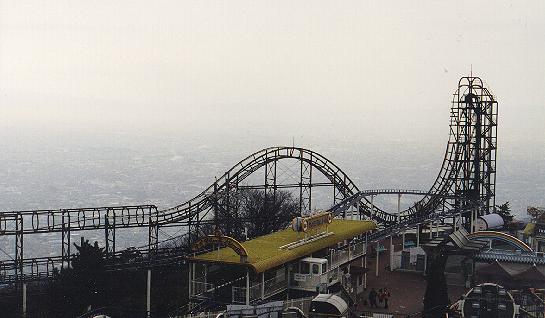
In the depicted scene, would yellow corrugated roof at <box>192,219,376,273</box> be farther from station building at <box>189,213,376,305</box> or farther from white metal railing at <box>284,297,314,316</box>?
white metal railing at <box>284,297,314,316</box>

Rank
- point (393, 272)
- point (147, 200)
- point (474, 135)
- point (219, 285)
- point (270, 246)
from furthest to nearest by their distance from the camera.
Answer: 1. point (147, 200)
2. point (474, 135)
3. point (393, 272)
4. point (270, 246)
5. point (219, 285)

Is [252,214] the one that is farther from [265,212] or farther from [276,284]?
[276,284]

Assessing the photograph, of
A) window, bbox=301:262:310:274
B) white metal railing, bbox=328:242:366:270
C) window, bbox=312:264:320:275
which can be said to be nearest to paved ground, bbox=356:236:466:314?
white metal railing, bbox=328:242:366:270

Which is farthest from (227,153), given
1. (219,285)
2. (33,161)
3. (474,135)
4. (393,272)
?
(219,285)

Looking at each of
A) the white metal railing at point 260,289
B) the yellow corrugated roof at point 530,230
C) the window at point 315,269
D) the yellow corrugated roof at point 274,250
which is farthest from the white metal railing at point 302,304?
the yellow corrugated roof at point 530,230

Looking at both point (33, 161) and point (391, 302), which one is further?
point (33, 161)

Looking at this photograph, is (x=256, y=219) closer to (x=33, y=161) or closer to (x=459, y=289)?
(x=459, y=289)
